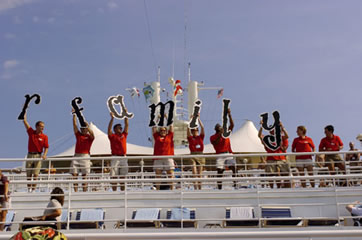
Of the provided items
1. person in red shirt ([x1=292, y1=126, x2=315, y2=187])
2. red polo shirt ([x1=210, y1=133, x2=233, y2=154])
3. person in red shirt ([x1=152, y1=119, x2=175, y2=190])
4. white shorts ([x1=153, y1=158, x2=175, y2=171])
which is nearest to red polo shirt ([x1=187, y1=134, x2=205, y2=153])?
red polo shirt ([x1=210, y1=133, x2=233, y2=154])

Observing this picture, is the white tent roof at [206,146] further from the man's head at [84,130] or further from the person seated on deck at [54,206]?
the person seated on deck at [54,206]

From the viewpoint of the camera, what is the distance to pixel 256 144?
2631cm

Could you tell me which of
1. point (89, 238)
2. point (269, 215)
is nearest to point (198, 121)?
point (269, 215)

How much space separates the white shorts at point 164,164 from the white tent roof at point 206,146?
13.4 meters

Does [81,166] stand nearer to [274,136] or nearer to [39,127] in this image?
[39,127]

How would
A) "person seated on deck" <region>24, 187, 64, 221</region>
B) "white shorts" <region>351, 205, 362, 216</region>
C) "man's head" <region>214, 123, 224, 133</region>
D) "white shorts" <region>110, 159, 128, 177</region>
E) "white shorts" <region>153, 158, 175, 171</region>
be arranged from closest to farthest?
"person seated on deck" <region>24, 187, 64, 221</region>
"white shorts" <region>351, 205, 362, 216</region>
"white shorts" <region>153, 158, 175, 171</region>
"white shorts" <region>110, 159, 128, 177</region>
"man's head" <region>214, 123, 224, 133</region>

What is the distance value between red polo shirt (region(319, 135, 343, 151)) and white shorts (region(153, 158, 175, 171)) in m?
4.04

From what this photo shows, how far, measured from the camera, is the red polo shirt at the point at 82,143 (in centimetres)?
1188

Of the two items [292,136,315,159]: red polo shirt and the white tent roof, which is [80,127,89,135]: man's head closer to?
[292,136,315,159]: red polo shirt

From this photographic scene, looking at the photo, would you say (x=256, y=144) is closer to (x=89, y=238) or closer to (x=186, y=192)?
(x=186, y=192)

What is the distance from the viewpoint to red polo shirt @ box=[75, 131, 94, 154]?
11.9 m

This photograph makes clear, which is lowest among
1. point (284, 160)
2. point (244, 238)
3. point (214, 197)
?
point (244, 238)

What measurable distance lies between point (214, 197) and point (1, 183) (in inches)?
177

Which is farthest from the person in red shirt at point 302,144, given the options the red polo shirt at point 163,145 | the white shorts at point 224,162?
the red polo shirt at point 163,145
